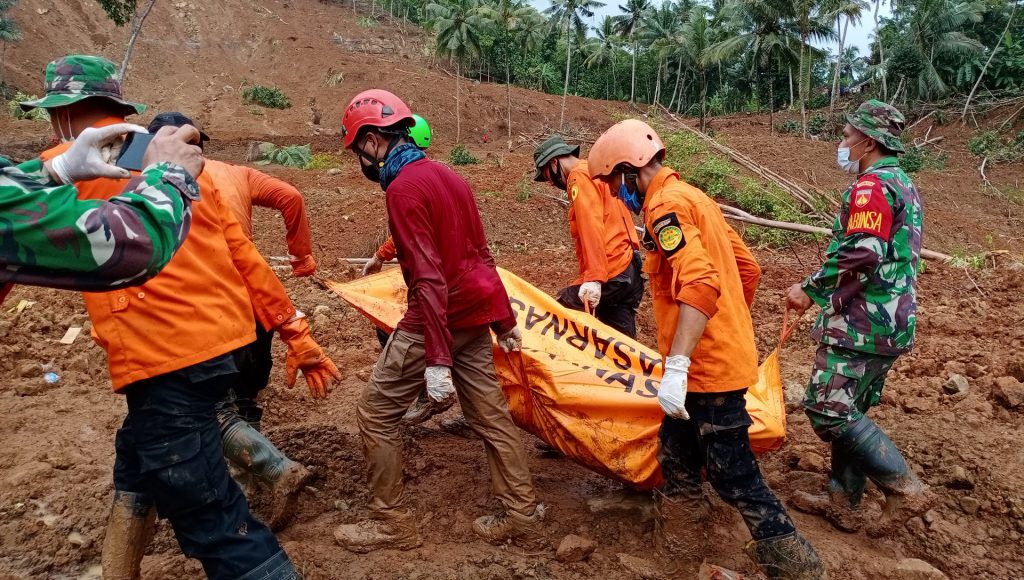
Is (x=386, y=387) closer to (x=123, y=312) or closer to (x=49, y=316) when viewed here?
(x=123, y=312)

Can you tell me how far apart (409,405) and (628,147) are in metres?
1.48

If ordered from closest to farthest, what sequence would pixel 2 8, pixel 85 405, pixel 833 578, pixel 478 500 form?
1. pixel 833 578
2. pixel 478 500
3. pixel 85 405
4. pixel 2 8

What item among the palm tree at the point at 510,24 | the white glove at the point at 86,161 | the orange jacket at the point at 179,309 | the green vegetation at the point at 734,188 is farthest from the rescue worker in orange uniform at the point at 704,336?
the palm tree at the point at 510,24

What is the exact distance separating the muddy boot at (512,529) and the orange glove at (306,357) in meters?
0.98

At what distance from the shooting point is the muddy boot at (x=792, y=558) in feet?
8.20

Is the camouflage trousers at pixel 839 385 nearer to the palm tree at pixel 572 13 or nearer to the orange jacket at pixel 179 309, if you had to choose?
the orange jacket at pixel 179 309

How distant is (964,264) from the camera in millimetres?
7422

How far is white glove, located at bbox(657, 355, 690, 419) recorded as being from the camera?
242cm

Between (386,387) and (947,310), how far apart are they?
5.76 metres

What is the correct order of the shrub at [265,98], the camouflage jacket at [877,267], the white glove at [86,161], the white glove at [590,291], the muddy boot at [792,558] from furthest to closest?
the shrub at [265,98] → the white glove at [590,291] → the camouflage jacket at [877,267] → the muddy boot at [792,558] → the white glove at [86,161]

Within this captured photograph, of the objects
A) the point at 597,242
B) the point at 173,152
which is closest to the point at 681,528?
the point at 597,242

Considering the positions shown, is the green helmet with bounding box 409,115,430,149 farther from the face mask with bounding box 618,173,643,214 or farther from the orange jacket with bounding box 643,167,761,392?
the orange jacket with bounding box 643,167,761,392

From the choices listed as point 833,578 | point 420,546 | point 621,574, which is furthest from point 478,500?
point 833,578

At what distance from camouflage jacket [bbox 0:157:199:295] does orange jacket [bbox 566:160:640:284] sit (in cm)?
262
